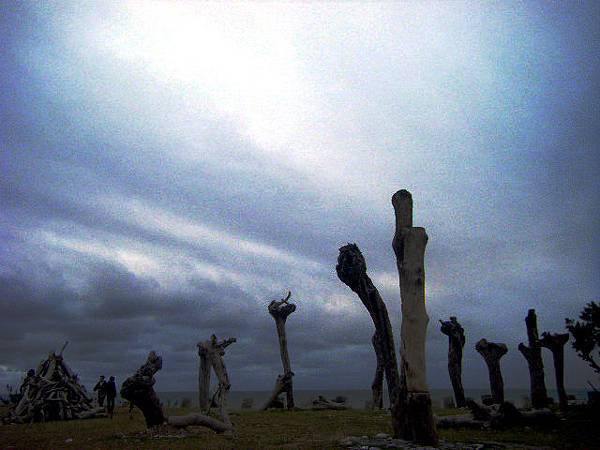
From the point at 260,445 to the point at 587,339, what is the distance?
14250mm

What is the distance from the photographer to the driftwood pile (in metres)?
24.7

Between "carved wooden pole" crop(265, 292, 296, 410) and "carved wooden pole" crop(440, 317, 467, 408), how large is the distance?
374 inches

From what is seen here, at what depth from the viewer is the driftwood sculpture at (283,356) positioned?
2881 cm

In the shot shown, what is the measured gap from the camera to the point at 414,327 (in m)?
11.6

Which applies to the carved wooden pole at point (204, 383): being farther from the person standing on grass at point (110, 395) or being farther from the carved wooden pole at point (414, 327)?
the carved wooden pole at point (414, 327)

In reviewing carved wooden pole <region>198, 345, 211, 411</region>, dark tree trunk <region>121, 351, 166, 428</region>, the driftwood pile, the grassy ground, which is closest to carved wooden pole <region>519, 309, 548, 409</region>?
the grassy ground

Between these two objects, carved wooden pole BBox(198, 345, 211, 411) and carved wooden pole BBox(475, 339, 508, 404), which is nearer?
carved wooden pole BBox(475, 339, 508, 404)

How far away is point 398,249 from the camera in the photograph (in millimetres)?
12492

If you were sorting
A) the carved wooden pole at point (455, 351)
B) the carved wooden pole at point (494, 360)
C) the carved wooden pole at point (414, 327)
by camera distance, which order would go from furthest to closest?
the carved wooden pole at point (455, 351) → the carved wooden pole at point (494, 360) → the carved wooden pole at point (414, 327)

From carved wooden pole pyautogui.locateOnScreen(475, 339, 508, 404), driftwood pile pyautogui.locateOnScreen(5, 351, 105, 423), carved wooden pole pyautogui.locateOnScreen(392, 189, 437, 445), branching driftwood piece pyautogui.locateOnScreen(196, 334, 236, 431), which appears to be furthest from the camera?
driftwood pile pyautogui.locateOnScreen(5, 351, 105, 423)

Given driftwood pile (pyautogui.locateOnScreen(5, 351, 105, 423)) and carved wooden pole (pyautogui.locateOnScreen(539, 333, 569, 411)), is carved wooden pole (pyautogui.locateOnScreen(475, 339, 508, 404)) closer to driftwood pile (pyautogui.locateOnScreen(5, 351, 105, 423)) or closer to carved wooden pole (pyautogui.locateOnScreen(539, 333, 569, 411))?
carved wooden pole (pyautogui.locateOnScreen(539, 333, 569, 411))

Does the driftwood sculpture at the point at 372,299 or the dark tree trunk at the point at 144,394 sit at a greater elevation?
the driftwood sculpture at the point at 372,299

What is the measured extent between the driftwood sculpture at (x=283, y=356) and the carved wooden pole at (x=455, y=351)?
374 inches

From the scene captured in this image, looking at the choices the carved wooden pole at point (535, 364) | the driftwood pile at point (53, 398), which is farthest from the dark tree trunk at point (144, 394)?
the carved wooden pole at point (535, 364)
